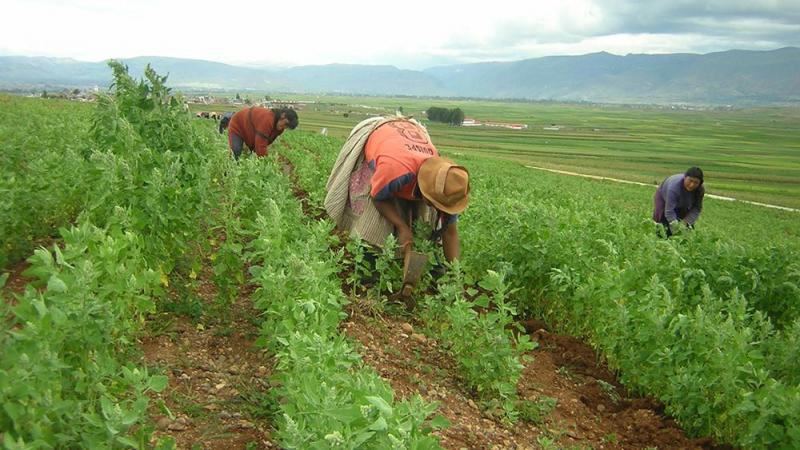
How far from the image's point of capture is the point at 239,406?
348cm

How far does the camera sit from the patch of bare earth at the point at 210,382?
3.16 metres

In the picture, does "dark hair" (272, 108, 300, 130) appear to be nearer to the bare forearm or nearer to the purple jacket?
the bare forearm

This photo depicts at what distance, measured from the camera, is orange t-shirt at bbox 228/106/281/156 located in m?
9.14

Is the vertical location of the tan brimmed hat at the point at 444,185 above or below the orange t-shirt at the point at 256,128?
below

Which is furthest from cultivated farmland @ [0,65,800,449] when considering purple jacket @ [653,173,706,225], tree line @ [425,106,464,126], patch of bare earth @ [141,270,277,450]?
tree line @ [425,106,464,126]

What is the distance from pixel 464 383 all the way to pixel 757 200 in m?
36.7

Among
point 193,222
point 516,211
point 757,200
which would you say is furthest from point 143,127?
point 757,200

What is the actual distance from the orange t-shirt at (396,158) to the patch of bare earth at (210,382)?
4.69 feet

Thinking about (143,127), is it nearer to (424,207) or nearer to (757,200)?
(424,207)

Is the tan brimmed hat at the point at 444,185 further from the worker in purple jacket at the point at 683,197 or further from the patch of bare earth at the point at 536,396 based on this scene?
the worker in purple jacket at the point at 683,197

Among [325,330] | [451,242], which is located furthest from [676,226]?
[325,330]

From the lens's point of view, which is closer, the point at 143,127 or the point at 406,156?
the point at 406,156

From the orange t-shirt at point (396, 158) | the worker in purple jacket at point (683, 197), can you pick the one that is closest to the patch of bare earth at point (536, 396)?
the orange t-shirt at point (396, 158)

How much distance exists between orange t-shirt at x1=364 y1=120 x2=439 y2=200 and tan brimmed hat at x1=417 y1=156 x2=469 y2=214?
0.57 feet
